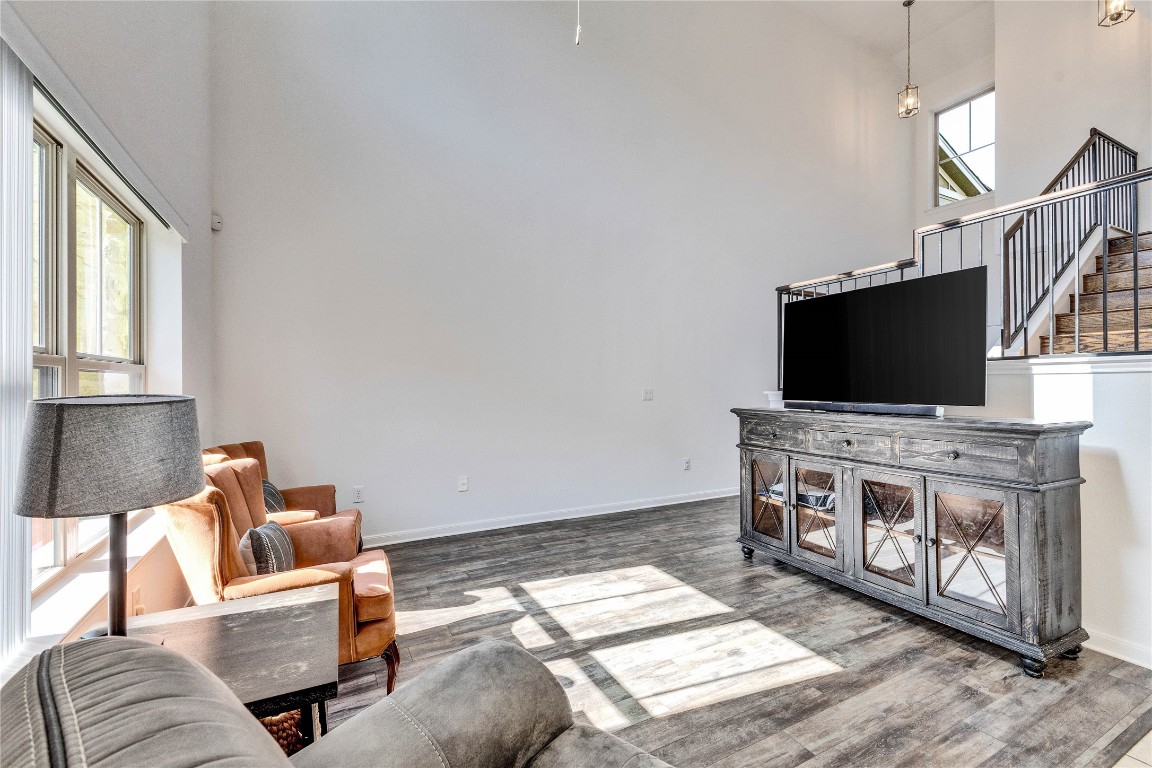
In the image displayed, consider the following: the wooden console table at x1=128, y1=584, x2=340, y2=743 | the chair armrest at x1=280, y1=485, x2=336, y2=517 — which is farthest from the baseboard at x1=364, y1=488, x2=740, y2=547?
the wooden console table at x1=128, y1=584, x2=340, y2=743

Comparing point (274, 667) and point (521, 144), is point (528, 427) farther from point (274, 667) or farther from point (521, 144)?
point (274, 667)

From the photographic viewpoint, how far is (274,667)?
47.5 inches

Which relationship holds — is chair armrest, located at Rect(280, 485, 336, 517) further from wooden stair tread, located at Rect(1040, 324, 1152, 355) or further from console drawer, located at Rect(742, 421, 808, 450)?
wooden stair tread, located at Rect(1040, 324, 1152, 355)

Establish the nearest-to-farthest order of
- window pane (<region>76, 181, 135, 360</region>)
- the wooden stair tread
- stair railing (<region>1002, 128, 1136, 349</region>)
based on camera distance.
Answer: window pane (<region>76, 181, 135, 360</region>) → the wooden stair tread → stair railing (<region>1002, 128, 1136, 349</region>)

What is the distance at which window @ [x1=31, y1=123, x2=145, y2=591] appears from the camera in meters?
1.83

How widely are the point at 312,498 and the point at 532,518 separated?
181 centimetres

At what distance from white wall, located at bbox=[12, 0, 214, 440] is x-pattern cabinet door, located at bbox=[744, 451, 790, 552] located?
3458mm

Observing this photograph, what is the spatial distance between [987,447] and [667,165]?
3.80 m

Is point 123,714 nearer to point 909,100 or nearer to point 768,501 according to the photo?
point 768,501

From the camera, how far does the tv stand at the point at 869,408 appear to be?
2598 mm

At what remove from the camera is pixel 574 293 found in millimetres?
4684

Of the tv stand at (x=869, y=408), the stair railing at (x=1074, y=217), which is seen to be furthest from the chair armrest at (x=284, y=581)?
the stair railing at (x=1074, y=217)

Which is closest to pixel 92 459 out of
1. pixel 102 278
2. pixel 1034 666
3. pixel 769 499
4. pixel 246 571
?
pixel 246 571

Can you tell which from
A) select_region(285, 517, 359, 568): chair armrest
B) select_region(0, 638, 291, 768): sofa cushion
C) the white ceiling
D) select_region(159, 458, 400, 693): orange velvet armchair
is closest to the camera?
select_region(0, 638, 291, 768): sofa cushion
